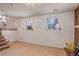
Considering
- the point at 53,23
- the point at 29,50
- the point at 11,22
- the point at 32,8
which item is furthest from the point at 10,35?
the point at 53,23

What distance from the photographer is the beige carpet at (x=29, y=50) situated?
1859mm

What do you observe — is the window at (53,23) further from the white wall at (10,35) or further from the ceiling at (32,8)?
the white wall at (10,35)

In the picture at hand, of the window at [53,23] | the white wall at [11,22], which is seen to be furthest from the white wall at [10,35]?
the window at [53,23]

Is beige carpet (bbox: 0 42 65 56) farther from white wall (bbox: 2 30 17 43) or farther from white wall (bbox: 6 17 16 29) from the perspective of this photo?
white wall (bbox: 6 17 16 29)

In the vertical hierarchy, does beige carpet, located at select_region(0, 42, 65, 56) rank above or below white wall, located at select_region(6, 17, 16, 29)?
below

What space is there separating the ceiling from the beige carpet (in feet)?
1.65

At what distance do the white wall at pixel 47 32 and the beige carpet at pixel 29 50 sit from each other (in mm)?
71

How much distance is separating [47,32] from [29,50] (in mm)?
409

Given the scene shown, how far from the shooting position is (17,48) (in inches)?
75.8

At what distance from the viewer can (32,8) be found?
1.91 meters

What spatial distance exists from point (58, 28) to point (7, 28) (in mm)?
818

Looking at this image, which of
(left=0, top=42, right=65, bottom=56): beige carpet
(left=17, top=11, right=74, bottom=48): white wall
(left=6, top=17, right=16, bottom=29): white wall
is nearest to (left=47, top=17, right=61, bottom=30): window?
(left=17, top=11, right=74, bottom=48): white wall

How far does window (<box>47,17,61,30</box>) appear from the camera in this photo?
1912mm

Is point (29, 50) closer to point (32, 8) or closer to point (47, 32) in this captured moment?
point (47, 32)
